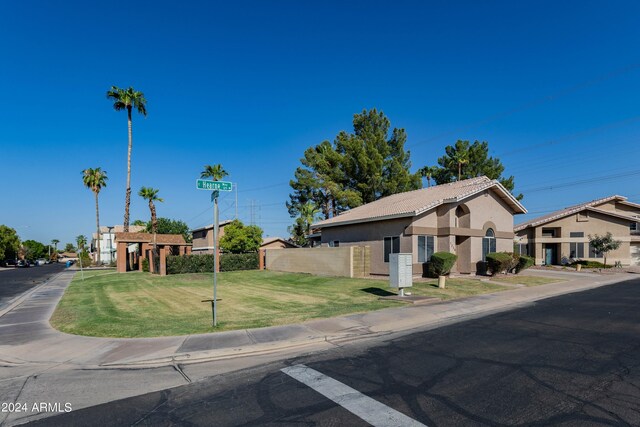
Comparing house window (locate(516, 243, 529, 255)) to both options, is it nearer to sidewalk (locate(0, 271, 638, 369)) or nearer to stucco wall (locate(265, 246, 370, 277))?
stucco wall (locate(265, 246, 370, 277))

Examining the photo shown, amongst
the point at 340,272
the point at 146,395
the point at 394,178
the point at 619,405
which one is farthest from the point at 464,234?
the point at 146,395

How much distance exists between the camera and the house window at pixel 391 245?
2223 centimetres

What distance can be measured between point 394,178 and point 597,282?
790 inches

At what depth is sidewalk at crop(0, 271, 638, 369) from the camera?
7066mm

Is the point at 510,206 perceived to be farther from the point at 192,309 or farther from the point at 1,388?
the point at 1,388

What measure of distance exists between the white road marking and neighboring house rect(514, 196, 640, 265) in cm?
3730

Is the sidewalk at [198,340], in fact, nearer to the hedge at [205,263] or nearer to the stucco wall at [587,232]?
the hedge at [205,263]

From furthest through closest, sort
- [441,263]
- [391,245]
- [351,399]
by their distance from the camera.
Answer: [391,245] < [441,263] < [351,399]

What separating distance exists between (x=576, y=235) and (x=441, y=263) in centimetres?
2348

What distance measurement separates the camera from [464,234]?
22562 mm

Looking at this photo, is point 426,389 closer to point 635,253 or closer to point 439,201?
point 439,201

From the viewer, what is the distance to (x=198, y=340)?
8023 mm

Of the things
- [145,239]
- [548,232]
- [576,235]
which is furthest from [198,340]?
[548,232]

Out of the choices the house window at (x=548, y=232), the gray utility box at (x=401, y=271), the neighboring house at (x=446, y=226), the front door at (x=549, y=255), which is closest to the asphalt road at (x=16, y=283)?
the gray utility box at (x=401, y=271)
